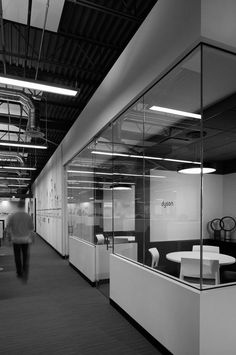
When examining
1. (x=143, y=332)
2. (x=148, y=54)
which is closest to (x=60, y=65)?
(x=148, y=54)

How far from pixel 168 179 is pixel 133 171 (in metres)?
1.80

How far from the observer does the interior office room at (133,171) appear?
2.57 meters

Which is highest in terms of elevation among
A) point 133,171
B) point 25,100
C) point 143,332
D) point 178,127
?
point 25,100

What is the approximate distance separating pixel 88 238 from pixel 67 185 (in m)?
2.79

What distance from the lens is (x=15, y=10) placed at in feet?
12.2

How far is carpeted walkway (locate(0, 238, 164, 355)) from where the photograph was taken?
3027 millimetres

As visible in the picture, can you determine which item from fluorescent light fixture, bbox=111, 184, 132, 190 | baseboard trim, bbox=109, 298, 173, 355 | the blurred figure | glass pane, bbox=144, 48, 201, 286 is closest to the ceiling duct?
the blurred figure

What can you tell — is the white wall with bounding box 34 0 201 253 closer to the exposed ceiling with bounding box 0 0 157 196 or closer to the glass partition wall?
the glass partition wall

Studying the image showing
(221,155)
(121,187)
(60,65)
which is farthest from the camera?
(221,155)

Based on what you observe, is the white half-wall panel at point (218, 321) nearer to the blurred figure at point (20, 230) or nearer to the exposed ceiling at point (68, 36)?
the exposed ceiling at point (68, 36)

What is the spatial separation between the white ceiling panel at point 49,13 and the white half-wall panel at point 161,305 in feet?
12.0

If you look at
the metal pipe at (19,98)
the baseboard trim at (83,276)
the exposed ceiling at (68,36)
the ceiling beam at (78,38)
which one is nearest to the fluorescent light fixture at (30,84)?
the exposed ceiling at (68,36)

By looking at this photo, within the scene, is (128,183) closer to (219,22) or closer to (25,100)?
(25,100)

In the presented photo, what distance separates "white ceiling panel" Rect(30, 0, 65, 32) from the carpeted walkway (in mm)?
4303
